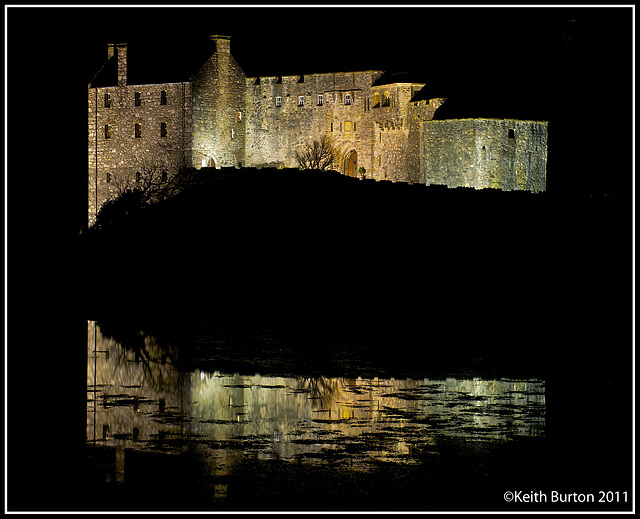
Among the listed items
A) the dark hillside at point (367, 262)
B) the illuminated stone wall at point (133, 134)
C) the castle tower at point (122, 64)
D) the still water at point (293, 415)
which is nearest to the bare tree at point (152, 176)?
the illuminated stone wall at point (133, 134)

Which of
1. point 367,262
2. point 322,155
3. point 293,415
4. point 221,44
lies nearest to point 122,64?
point 221,44

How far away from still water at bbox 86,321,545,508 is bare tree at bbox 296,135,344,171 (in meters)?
29.6

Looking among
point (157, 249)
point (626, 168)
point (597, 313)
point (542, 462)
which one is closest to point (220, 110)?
point (157, 249)

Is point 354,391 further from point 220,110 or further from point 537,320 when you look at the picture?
point 220,110

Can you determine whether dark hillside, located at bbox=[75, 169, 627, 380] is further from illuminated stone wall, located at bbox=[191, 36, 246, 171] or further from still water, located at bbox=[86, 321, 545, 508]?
still water, located at bbox=[86, 321, 545, 508]

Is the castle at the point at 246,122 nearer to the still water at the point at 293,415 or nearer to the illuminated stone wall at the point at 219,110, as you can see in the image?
the illuminated stone wall at the point at 219,110

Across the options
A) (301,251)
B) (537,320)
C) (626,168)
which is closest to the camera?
(537,320)

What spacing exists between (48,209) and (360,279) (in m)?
48.2

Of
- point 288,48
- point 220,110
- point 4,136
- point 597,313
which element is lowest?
point 597,313

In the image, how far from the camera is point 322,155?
51.8 meters

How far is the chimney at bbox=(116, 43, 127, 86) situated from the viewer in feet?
181

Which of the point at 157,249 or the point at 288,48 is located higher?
the point at 288,48

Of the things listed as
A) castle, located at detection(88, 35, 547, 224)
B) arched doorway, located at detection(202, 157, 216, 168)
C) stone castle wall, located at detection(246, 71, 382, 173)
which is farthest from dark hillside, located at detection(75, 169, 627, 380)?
stone castle wall, located at detection(246, 71, 382, 173)

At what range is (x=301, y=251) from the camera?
131 ft
